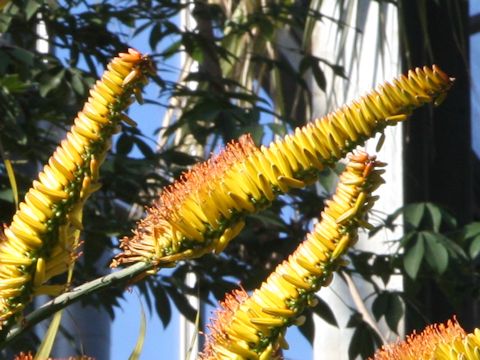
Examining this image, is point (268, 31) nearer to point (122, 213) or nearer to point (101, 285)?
point (122, 213)

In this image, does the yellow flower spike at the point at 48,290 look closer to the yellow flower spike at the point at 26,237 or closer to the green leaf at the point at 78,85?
the yellow flower spike at the point at 26,237

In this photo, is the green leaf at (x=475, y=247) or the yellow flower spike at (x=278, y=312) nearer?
the yellow flower spike at (x=278, y=312)

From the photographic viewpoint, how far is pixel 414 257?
9.43ft

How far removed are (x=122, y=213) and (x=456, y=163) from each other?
1516 millimetres

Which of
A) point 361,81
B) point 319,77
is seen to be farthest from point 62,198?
point 361,81

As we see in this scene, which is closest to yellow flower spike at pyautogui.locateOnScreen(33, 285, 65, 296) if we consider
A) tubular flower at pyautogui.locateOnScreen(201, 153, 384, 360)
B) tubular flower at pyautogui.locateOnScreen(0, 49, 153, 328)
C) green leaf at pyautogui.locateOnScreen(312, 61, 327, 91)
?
tubular flower at pyautogui.locateOnScreen(0, 49, 153, 328)

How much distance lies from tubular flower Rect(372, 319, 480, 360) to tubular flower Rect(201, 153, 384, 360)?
71 millimetres

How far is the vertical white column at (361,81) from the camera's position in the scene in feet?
12.5

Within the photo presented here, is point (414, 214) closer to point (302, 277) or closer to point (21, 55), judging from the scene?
point (21, 55)

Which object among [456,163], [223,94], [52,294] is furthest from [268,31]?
[52,294]

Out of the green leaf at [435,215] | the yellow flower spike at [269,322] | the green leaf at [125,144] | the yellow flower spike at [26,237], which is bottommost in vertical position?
the yellow flower spike at [269,322]

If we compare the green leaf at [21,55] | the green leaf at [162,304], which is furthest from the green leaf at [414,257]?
the green leaf at [21,55]

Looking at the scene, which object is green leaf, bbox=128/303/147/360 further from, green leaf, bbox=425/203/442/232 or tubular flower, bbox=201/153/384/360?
green leaf, bbox=425/203/442/232

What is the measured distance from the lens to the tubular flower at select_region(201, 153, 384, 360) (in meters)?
0.79
